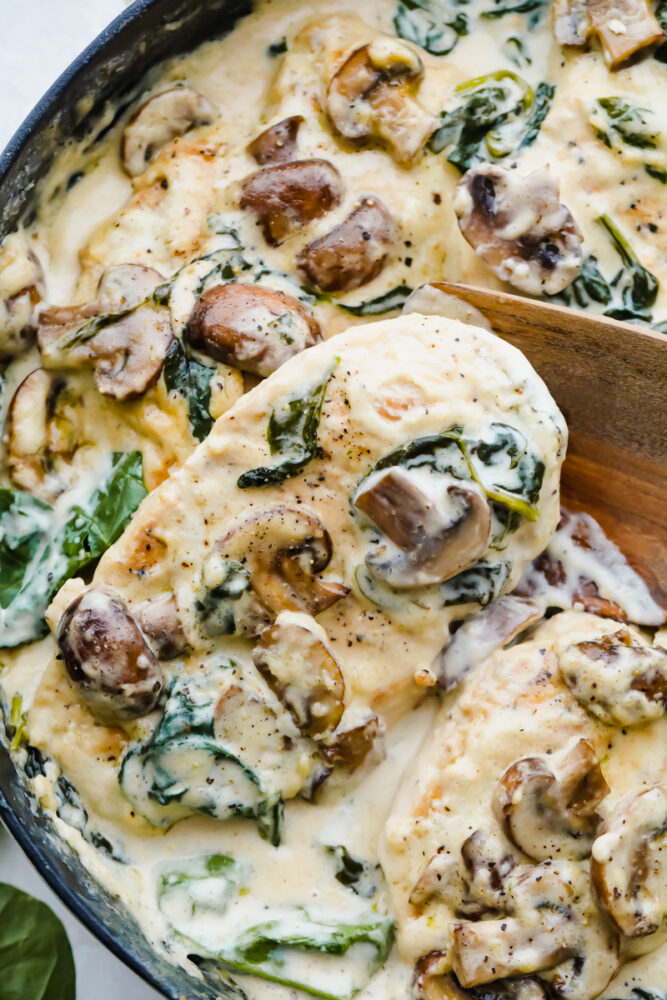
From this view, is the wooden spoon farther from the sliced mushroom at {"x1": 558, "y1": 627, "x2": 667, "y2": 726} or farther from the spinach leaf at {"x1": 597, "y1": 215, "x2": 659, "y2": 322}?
the sliced mushroom at {"x1": 558, "y1": 627, "x2": 667, "y2": 726}

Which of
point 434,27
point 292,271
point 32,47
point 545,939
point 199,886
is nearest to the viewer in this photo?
point 545,939

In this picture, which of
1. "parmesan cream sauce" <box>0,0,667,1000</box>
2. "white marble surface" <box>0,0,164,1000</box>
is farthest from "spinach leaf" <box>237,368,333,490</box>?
"white marble surface" <box>0,0,164,1000</box>

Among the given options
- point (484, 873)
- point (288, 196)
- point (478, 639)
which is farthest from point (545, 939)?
point (288, 196)

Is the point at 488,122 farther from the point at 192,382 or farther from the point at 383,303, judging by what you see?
the point at 192,382

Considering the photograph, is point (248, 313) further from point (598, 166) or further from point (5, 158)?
point (598, 166)

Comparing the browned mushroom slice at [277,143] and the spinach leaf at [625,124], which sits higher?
the browned mushroom slice at [277,143]

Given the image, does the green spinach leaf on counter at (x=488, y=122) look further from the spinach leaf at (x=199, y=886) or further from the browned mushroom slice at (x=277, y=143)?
the spinach leaf at (x=199, y=886)

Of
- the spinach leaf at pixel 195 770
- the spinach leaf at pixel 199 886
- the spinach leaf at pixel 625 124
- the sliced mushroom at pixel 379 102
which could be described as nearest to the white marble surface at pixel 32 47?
the spinach leaf at pixel 199 886
